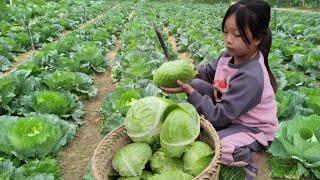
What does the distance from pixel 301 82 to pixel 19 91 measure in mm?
4001

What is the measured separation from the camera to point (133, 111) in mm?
2355

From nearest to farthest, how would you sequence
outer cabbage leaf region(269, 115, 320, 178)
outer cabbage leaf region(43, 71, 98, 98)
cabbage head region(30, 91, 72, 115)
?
outer cabbage leaf region(269, 115, 320, 178)
cabbage head region(30, 91, 72, 115)
outer cabbage leaf region(43, 71, 98, 98)

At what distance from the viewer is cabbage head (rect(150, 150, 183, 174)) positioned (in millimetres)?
2227

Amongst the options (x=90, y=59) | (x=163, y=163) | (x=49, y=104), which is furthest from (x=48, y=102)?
(x=90, y=59)

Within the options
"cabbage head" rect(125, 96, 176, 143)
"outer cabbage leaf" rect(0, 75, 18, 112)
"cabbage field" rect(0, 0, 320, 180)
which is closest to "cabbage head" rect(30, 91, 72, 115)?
"cabbage field" rect(0, 0, 320, 180)

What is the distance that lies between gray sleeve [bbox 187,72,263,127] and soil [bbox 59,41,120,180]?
152 centimetres

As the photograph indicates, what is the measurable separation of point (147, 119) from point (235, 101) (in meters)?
0.71

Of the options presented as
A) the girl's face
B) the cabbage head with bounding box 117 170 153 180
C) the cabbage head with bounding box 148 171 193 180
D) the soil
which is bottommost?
the soil

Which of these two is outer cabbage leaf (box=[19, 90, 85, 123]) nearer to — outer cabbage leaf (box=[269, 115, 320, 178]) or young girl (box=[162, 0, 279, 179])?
young girl (box=[162, 0, 279, 179])

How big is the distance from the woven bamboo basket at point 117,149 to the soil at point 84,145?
4.39 feet

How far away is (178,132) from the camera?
7.27 ft

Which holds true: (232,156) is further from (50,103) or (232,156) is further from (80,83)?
(80,83)

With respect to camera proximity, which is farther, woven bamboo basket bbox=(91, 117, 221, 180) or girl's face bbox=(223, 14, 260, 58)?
girl's face bbox=(223, 14, 260, 58)

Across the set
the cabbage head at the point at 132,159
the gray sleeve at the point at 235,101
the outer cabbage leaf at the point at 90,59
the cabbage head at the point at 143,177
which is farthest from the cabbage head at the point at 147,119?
the outer cabbage leaf at the point at 90,59
